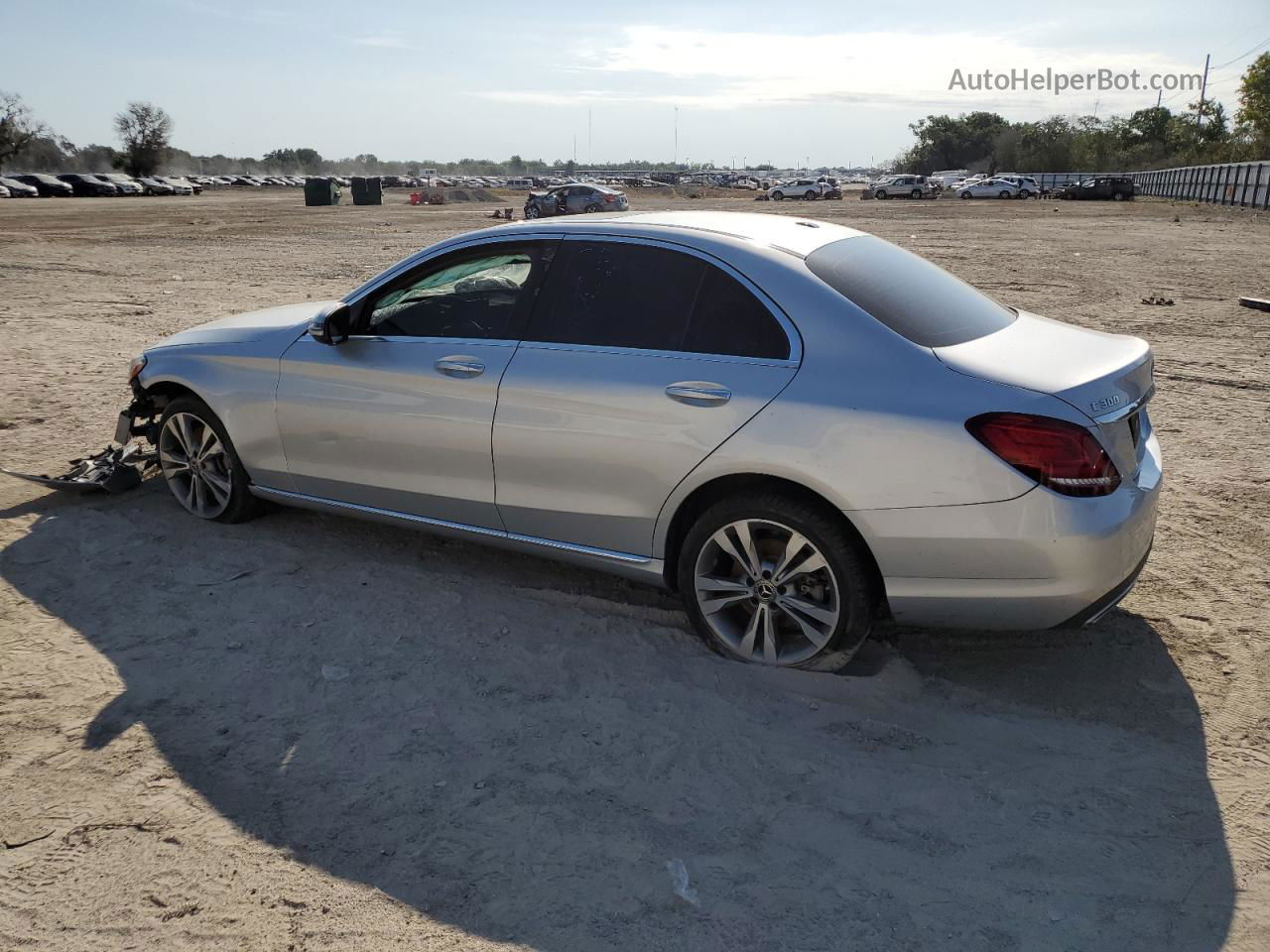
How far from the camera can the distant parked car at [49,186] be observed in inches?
2291

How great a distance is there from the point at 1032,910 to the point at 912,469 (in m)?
1.42

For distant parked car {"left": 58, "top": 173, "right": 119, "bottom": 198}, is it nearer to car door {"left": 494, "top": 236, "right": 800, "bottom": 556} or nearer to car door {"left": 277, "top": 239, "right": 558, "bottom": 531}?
car door {"left": 277, "top": 239, "right": 558, "bottom": 531}

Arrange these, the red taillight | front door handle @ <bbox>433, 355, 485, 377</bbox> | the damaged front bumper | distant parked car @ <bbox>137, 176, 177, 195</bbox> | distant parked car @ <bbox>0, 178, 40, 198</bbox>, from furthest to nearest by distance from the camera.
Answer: distant parked car @ <bbox>137, 176, 177, 195</bbox> → distant parked car @ <bbox>0, 178, 40, 198</bbox> → the damaged front bumper → front door handle @ <bbox>433, 355, 485, 377</bbox> → the red taillight

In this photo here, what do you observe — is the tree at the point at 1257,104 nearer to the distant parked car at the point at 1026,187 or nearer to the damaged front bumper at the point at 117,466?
the distant parked car at the point at 1026,187

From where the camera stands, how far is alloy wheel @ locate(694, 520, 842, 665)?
378 cm

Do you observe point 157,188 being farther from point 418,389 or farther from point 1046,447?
point 1046,447

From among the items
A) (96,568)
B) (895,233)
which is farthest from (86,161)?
(96,568)

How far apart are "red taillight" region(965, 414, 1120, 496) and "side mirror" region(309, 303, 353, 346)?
2972 mm

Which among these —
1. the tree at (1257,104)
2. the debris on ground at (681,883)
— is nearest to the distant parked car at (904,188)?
the tree at (1257,104)

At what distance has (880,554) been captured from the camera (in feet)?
11.8

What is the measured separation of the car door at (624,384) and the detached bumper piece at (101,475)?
9.43 ft

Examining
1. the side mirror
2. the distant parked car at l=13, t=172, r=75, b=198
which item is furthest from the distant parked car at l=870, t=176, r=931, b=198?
the side mirror

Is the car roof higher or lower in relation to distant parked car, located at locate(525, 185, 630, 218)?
lower

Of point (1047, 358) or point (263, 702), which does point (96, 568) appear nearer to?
point (263, 702)
